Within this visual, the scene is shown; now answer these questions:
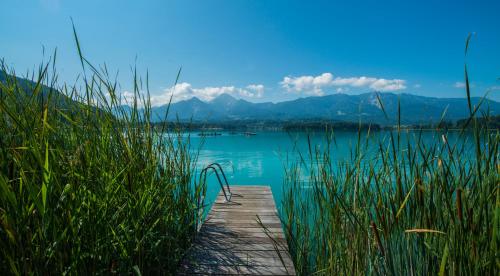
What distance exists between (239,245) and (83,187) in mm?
1449

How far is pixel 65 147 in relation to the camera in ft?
4.92

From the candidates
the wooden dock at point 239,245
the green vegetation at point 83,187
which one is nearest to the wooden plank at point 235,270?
the wooden dock at point 239,245

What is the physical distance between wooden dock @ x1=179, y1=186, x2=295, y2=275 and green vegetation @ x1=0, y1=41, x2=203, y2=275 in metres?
0.17

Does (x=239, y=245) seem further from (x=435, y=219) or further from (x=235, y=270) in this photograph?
(x=435, y=219)

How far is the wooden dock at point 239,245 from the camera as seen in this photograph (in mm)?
1850

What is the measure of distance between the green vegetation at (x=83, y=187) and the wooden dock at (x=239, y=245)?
0.17 meters

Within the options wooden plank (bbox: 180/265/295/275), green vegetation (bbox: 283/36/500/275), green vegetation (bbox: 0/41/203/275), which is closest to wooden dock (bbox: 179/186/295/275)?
wooden plank (bbox: 180/265/295/275)

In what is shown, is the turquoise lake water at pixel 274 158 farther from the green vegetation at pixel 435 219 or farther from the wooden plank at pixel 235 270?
the wooden plank at pixel 235 270

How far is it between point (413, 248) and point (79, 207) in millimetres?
1553

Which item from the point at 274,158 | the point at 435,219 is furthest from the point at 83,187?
the point at 274,158

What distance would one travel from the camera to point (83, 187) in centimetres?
119

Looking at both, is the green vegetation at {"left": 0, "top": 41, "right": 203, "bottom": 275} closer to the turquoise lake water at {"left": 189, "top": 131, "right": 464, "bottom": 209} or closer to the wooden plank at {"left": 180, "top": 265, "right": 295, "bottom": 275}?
the wooden plank at {"left": 180, "top": 265, "right": 295, "bottom": 275}

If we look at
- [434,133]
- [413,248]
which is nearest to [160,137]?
[413,248]

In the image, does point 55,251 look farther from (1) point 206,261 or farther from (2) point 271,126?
(2) point 271,126
